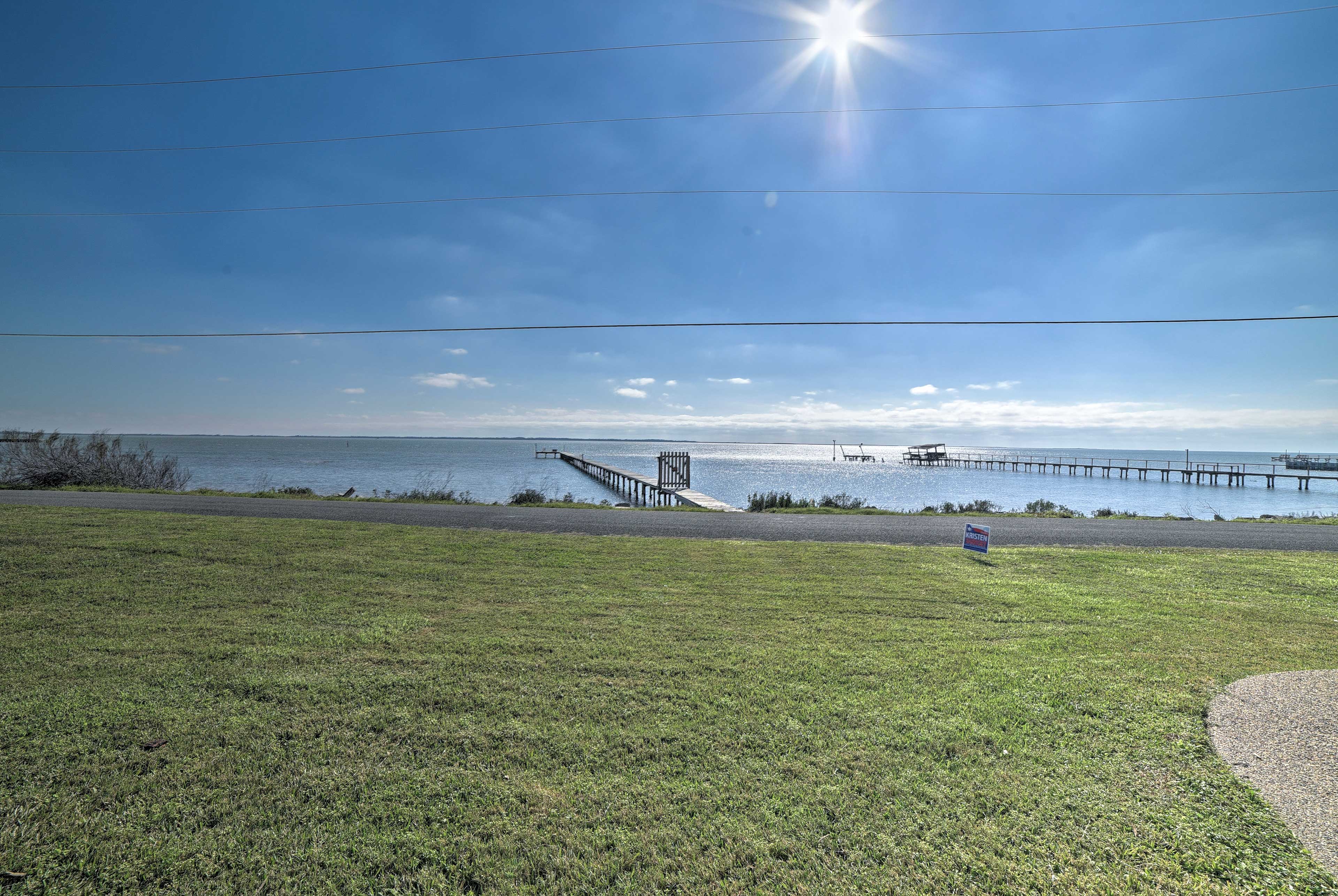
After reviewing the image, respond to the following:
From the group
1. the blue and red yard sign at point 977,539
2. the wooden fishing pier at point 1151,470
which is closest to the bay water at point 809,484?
the wooden fishing pier at point 1151,470

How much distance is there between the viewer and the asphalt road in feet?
36.8

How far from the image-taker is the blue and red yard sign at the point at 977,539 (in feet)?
28.3

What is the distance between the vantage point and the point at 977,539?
8.77m

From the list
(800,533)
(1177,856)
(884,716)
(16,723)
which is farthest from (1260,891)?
(800,533)

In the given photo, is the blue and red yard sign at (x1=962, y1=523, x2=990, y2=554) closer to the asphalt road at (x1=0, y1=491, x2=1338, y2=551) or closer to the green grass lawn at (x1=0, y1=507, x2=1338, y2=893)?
the asphalt road at (x1=0, y1=491, x2=1338, y2=551)

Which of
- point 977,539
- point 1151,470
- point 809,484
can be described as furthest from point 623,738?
point 1151,470

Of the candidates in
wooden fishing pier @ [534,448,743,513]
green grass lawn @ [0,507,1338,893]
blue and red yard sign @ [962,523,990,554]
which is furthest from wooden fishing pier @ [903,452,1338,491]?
green grass lawn @ [0,507,1338,893]

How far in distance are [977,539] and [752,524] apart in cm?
515

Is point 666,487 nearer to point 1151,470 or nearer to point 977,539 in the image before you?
point 977,539

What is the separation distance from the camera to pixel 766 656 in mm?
4473

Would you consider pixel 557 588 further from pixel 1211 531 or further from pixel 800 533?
pixel 1211 531

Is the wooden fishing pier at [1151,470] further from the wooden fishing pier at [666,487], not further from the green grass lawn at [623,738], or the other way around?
the green grass lawn at [623,738]

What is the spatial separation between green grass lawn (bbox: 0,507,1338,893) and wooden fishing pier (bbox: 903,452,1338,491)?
6268 centimetres

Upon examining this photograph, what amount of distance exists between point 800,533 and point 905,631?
6.66 metres
